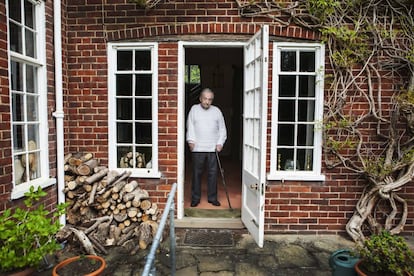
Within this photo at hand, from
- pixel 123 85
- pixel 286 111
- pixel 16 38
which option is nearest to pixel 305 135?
pixel 286 111

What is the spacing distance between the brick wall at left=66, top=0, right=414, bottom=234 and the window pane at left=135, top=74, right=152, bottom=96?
0.19m

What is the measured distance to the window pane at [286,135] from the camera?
3891 millimetres

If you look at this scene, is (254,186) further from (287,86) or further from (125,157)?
(125,157)

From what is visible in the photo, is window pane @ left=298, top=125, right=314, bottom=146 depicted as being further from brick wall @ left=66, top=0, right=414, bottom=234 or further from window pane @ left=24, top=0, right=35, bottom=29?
window pane @ left=24, top=0, right=35, bottom=29

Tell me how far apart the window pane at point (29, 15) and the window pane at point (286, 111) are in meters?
3.05

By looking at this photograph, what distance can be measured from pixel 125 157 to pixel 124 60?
128 cm

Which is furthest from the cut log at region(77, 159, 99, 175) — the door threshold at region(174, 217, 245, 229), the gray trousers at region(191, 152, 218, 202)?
the gray trousers at region(191, 152, 218, 202)

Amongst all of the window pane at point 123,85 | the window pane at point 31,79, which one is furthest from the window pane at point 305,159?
the window pane at point 31,79

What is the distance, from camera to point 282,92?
3848mm

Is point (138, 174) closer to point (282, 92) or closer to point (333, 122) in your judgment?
point (282, 92)

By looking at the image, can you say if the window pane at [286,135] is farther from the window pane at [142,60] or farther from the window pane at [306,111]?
the window pane at [142,60]

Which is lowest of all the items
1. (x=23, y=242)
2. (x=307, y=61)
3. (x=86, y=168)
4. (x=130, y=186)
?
(x=23, y=242)

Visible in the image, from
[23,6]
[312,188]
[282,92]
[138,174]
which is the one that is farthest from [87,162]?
[312,188]

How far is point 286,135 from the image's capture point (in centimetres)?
391
